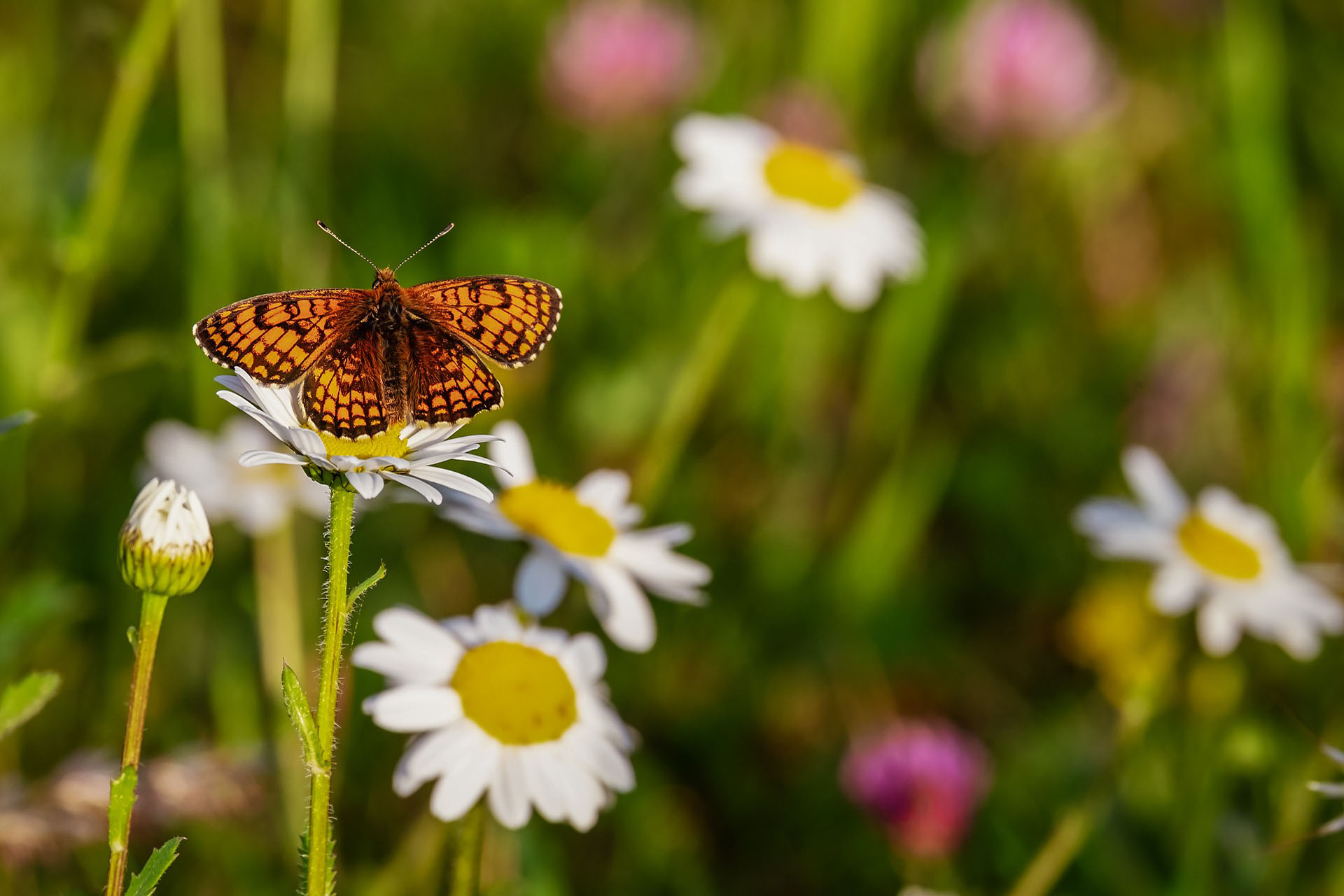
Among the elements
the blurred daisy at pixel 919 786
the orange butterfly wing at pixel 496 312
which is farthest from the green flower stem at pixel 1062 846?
the orange butterfly wing at pixel 496 312

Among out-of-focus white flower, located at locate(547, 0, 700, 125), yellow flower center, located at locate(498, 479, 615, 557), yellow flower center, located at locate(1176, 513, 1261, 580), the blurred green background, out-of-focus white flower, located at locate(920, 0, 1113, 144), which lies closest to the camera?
yellow flower center, located at locate(498, 479, 615, 557)

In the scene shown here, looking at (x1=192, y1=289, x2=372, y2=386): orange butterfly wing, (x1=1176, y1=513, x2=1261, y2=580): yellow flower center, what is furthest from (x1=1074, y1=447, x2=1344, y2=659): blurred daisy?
(x1=192, y1=289, x2=372, y2=386): orange butterfly wing

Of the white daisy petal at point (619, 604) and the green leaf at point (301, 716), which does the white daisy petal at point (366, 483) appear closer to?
the green leaf at point (301, 716)

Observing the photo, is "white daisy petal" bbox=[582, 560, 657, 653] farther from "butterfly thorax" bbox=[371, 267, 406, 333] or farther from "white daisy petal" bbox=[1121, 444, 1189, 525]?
"white daisy petal" bbox=[1121, 444, 1189, 525]

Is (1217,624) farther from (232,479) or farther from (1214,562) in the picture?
Answer: (232,479)

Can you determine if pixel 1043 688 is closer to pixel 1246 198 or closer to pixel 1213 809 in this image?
pixel 1213 809

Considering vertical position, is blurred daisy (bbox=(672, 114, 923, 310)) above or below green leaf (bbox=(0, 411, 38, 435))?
below

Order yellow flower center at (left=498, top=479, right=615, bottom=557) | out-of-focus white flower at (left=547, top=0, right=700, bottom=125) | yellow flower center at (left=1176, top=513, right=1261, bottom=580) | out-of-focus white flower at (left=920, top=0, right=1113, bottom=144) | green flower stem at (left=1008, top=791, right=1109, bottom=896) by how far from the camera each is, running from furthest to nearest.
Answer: out-of-focus white flower at (left=920, top=0, right=1113, bottom=144), out-of-focus white flower at (left=547, top=0, right=700, bottom=125), yellow flower center at (left=1176, top=513, right=1261, bottom=580), green flower stem at (left=1008, top=791, right=1109, bottom=896), yellow flower center at (left=498, top=479, right=615, bottom=557)

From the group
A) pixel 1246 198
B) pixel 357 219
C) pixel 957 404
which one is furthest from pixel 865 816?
pixel 357 219
